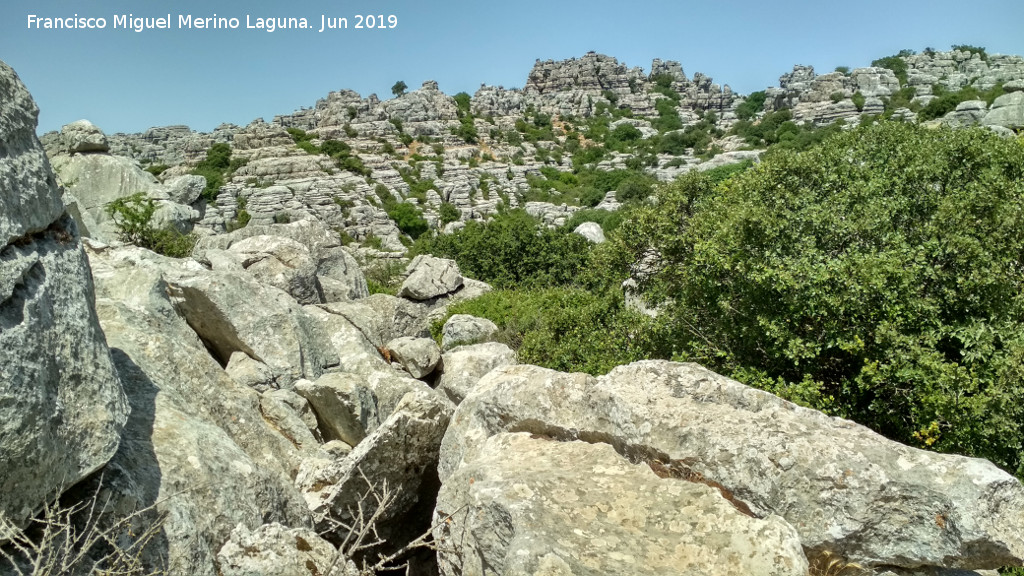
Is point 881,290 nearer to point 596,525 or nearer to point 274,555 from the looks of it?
point 596,525

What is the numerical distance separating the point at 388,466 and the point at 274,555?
226cm

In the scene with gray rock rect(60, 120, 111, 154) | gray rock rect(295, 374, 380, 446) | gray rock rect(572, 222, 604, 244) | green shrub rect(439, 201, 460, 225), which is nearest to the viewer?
gray rock rect(295, 374, 380, 446)

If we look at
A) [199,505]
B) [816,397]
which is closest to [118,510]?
[199,505]

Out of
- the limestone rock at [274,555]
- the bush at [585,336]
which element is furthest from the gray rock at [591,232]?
the limestone rock at [274,555]

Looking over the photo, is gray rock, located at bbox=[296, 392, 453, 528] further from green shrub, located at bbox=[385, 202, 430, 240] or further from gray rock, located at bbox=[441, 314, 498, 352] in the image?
green shrub, located at bbox=[385, 202, 430, 240]

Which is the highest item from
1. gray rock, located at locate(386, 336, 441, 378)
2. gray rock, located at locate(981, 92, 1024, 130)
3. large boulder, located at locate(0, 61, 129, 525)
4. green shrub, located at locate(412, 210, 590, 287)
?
gray rock, located at locate(981, 92, 1024, 130)

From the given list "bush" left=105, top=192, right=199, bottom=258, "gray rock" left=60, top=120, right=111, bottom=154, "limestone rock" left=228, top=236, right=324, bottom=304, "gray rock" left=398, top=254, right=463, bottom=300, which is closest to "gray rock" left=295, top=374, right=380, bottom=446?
"limestone rock" left=228, top=236, right=324, bottom=304

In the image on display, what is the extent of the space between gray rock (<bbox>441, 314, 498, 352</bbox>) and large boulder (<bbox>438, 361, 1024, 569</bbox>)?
51.1 feet

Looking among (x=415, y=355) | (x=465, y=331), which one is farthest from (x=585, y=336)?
(x=465, y=331)

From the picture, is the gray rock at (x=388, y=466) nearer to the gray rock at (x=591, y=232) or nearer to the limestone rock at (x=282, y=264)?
the limestone rock at (x=282, y=264)

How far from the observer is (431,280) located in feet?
88.2

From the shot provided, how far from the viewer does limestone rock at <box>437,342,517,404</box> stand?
1429 centimetres

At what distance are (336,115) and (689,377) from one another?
84.3m

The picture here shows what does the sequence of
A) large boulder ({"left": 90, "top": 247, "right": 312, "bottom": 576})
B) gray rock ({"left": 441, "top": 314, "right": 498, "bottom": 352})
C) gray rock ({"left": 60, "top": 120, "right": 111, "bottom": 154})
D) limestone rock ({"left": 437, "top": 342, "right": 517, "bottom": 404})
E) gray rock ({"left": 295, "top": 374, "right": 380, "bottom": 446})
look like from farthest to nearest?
gray rock ({"left": 60, "top": 120, "right": 111, "bottom": 154})
gray rock ({"left": 441, "top": 314, "right": 498, "bottom": 352})
limestone rock ({"left": 437, "top": 342, "right": 517, "bottom": 404})
gray rock ({"left": 295, "top": 374, "right": 380, "bottom": 446})
large boulder ({"left": 90, "top": 247, "right": 312, "bottom": 576})
